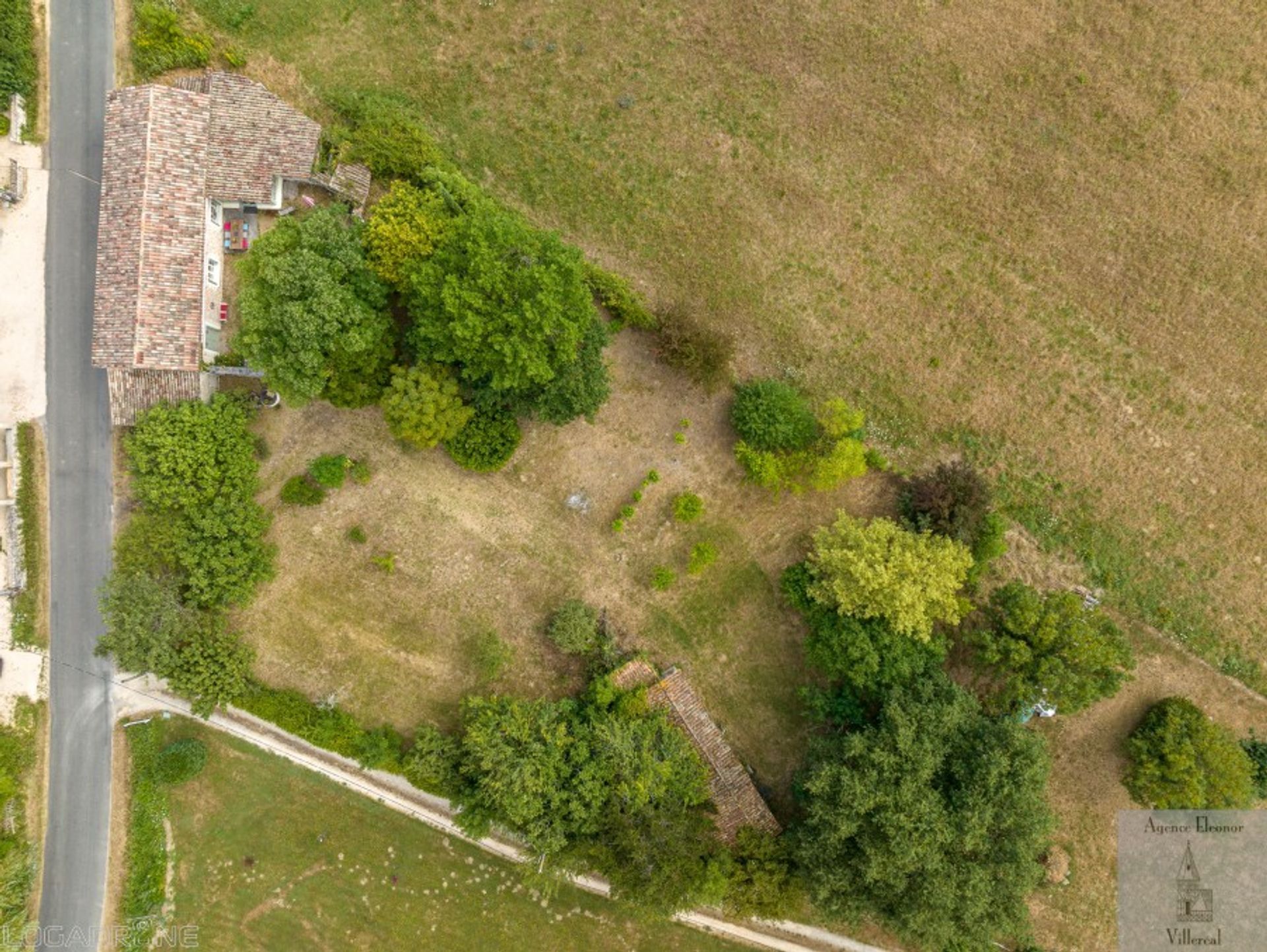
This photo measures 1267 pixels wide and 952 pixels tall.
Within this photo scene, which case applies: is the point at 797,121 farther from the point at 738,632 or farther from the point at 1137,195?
the point at 738,632

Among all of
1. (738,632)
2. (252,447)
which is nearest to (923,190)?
(738,632)

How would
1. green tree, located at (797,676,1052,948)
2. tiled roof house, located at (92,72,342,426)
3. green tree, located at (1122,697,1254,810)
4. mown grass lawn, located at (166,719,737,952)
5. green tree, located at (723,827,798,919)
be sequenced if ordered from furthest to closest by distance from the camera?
mown grass lawn, located at (166,719,737,952) < green tree, located at (1122,697,1254,810) < green tree, located at (723,827,798,919) < tiled roof house, located at (92,72,342,426) < green tree, located at (797,676,1052,948)

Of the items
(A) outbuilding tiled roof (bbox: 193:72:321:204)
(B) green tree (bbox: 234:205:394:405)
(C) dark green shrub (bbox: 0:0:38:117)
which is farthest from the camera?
(A) outbuilding tiled roof (bbox: 193:72:321:204)

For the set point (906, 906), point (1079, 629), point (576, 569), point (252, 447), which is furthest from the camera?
point (576, 569)

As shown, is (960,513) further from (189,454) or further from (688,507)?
(189,454)

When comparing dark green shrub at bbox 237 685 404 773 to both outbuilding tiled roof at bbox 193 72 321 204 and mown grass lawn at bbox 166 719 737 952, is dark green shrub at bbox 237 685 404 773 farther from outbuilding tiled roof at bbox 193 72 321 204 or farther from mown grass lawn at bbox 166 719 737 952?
outbuilding tiled roof at bbox 193 72 321 204

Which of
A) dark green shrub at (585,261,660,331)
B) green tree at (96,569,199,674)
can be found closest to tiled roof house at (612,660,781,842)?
dark green shrub at (585,261,660,331)
